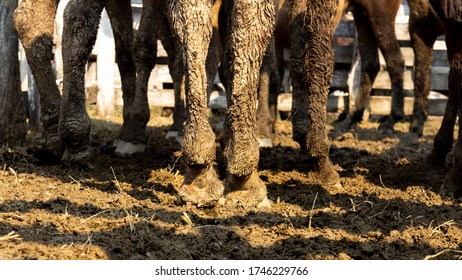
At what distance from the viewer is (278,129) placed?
38.4 feet

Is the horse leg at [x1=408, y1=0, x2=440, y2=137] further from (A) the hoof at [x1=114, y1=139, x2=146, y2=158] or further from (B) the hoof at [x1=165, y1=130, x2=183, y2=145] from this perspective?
(A) the hoof at [x1=114, y1=139, x2=146, y2=158]

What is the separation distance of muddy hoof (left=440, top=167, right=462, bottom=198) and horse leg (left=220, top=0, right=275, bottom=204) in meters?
1.63

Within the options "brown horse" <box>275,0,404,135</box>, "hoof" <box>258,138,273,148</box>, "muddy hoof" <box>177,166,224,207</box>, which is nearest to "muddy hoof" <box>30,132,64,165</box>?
"muddy hoof" <box>177,166,224,207</box>

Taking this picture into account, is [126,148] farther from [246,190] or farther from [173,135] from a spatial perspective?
[246,190]

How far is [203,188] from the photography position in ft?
16.9

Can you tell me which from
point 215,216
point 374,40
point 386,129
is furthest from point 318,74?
point 374,40

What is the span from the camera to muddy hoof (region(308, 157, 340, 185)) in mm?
6430

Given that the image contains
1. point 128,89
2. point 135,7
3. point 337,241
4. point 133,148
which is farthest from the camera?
point 135,7

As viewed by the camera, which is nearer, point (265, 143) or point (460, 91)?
point (460, 91)

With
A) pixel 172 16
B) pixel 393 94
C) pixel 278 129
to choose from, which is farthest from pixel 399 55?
pixel 172 16

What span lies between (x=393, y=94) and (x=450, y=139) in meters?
4.42

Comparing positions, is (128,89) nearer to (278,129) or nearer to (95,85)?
(278,129)

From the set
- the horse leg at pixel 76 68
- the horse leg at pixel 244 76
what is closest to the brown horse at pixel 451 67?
the horse leg at pixel 244 76

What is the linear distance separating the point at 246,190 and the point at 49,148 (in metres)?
2.03
